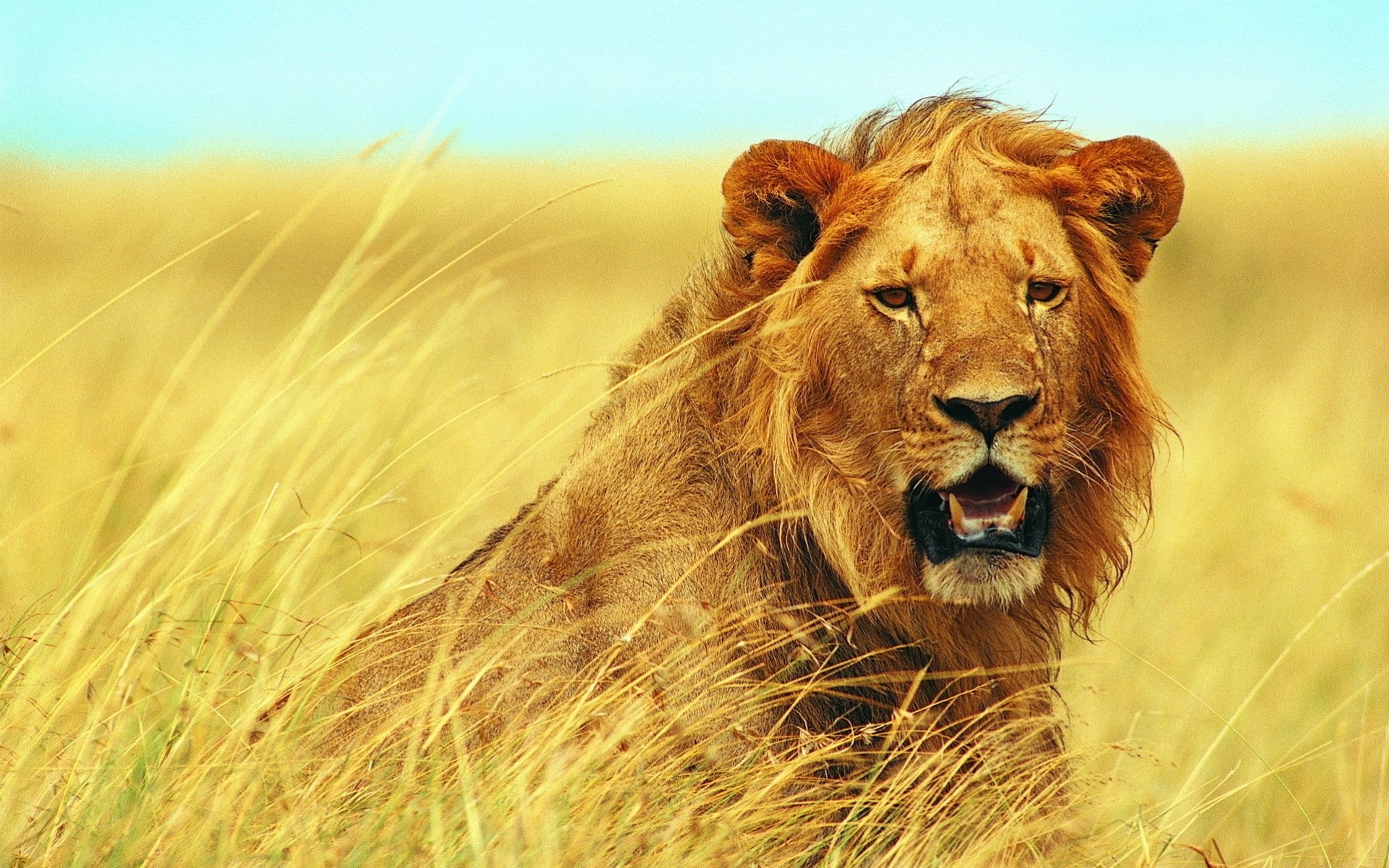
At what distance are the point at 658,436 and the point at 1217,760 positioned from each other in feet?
15.3

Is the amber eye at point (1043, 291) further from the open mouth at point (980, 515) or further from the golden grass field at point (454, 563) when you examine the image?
the golden grass field at point (454, 563)

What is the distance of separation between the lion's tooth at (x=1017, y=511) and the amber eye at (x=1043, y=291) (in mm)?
492

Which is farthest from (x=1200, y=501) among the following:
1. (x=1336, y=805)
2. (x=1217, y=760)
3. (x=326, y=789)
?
(x=326, y=789)

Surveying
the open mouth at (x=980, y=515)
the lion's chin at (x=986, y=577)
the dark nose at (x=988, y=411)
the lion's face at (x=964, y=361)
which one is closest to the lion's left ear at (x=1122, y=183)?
the lion's face at (x=964, y=361)

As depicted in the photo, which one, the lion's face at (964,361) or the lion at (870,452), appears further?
the lion at (870,452)

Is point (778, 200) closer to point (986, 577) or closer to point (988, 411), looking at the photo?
point (988, 411)

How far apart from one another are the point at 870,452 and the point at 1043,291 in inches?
23.8

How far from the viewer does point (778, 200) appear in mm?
3830

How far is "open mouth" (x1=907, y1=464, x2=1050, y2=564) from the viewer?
11.7ft

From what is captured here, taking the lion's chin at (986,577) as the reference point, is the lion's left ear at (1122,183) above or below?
above

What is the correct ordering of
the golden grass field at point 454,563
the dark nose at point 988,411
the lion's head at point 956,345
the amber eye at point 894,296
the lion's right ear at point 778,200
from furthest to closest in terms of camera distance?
the lion's right ear at point 778,200, the amber eye at point 894,296, the lion's head at point 956,345, the dark nose at point 988,411, the golden grass field at point 454,563

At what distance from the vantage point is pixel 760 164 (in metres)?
3.73

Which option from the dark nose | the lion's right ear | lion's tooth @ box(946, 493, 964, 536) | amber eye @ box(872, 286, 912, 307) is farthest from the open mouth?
the lion's right ear

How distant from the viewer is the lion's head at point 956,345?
349 cm
